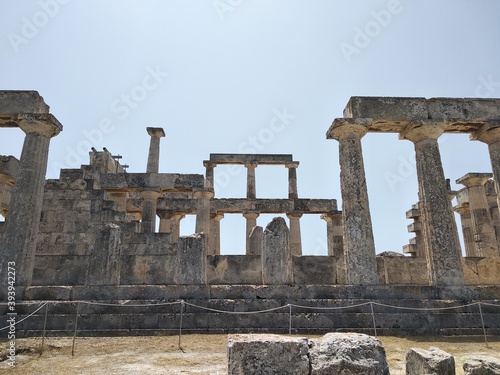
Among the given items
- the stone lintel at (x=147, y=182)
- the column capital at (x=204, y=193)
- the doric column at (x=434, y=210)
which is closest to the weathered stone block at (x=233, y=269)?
the stone lintel at (x=147, y=182)

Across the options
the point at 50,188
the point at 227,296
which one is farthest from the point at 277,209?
the point at 227,296

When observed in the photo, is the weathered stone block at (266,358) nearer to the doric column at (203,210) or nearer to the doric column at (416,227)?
the doric column at (203,210)

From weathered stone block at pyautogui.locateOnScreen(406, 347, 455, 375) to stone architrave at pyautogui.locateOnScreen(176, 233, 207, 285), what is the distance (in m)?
6.25

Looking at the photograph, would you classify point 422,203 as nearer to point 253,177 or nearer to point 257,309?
point 257,309

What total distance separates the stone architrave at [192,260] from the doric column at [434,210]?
6.26m

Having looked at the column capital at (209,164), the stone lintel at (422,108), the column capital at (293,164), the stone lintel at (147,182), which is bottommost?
the stone lintel at (147,182)

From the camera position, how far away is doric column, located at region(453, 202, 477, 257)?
65.5 ft

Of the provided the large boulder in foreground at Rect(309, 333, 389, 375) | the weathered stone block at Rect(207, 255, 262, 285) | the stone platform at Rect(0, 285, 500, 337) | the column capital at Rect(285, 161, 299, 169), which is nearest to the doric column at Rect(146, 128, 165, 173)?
the weathered stone block at Rect(207, 255, 262, 285)

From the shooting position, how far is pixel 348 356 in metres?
4.02

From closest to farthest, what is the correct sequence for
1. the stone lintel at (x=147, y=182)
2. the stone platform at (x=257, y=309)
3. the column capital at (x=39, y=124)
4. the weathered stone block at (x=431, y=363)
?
the weathered stone block at (x=431, y=363), the stone platform at (x=257, y=309), the column capital at (x=39, y=124), the stone lintel at (x=147, y=182)

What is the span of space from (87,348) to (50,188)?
11919mm

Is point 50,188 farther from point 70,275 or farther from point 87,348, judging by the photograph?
point 87,348

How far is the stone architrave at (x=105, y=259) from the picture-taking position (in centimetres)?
979

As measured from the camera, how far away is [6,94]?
11.7 m
